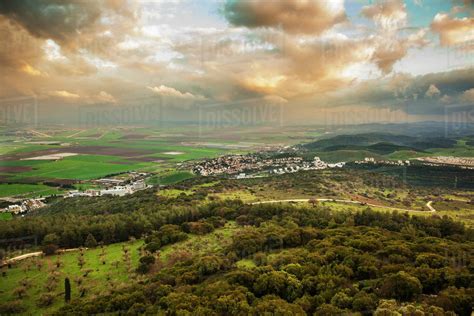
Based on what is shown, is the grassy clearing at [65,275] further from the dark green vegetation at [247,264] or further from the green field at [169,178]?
the green field at [169,178]

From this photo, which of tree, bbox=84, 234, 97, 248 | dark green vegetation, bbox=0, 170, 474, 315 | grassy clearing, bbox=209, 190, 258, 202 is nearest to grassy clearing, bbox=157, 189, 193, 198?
grassy clearing, bbox=209, 190, 258, 202

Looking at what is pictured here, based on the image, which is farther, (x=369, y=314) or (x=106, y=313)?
(x=106, y=313)

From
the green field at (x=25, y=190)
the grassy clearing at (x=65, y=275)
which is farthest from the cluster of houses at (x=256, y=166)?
the grassy clearing at (x=65, y=275)

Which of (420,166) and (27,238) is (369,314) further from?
(420,166)

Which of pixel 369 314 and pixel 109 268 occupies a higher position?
pixel 369 314

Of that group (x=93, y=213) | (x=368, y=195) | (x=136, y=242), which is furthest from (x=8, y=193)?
(x=368, y=195)

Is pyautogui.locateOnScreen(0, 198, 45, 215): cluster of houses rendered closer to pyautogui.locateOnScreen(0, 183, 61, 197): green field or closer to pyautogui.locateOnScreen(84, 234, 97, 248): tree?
pyautogui.locateOnScreen(0, 183, 61, 197): green field
